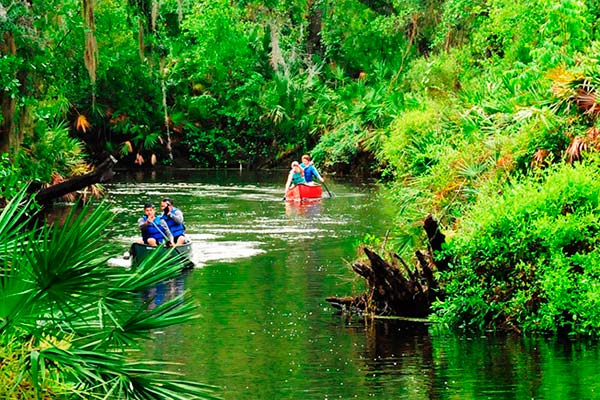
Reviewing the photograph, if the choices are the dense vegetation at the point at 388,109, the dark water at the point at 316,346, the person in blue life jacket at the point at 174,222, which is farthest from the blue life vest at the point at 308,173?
the person in blue life jacket at the point at 174,222

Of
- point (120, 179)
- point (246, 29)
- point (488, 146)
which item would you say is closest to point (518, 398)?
point (488, 146)

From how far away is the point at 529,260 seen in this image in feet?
57.0

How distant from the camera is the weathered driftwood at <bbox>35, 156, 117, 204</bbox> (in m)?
21.4

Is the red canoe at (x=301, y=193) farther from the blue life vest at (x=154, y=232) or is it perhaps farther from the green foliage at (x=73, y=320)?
the green foliage at (x=73, y=320)

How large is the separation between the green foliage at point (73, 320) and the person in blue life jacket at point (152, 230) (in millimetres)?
14779

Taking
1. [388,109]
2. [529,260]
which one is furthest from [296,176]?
[529,260]

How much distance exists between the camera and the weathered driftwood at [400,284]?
17766 mm

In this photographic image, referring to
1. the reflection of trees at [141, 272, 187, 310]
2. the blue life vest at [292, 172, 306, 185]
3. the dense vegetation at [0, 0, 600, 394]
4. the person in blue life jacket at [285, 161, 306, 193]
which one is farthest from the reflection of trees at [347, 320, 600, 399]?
the blue life vest at [292, 172, 306, 185]

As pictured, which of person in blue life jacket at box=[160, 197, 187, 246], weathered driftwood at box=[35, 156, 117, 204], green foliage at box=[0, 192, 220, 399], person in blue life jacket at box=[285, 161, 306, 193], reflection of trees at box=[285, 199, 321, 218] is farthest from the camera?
person in blue life jacket at box=[285, 161, 306, 193]

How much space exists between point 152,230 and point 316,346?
8.24m

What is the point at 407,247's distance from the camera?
68.8 ft

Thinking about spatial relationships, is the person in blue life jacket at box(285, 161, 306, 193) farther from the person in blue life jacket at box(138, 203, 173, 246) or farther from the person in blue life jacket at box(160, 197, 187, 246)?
the person in blue life jacket at box(138, 203, 173, 246)

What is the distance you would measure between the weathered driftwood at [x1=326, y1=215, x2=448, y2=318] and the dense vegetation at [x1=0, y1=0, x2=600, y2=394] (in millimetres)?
357

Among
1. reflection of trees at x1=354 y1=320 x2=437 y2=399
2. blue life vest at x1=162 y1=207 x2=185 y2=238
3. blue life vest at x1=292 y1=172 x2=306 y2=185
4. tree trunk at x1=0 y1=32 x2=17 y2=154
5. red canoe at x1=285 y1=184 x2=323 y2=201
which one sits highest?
tree trunk at x1=0 y1=32 x2=17 y2=154
